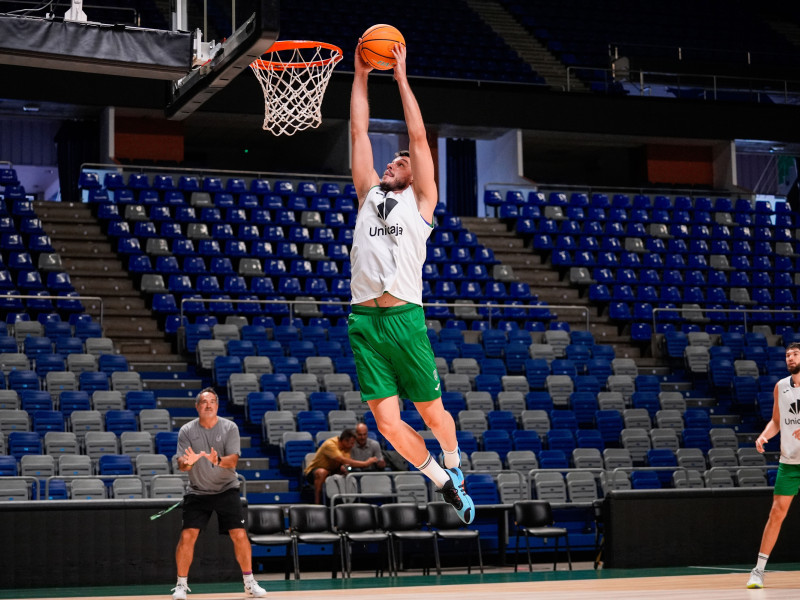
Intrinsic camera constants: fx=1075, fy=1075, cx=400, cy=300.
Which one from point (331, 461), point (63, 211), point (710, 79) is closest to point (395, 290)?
point (331, 461)

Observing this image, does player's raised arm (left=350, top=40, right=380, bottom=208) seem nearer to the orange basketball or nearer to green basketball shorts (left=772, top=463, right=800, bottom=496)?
the orange basketball

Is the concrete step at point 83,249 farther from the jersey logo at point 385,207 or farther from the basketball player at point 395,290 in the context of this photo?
the jersey logo at point 385,207

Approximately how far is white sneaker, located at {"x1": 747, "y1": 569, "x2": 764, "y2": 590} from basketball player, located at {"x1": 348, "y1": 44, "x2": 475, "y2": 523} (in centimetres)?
322

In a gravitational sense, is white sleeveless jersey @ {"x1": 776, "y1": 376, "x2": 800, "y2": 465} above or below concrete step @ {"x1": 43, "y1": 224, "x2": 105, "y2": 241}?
below

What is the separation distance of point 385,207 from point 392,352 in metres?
0.88

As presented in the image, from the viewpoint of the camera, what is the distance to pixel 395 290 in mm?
6461

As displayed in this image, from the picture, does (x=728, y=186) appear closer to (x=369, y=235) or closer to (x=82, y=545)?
(x=82, y=545)

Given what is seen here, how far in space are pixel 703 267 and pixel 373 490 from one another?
11899 millimetres

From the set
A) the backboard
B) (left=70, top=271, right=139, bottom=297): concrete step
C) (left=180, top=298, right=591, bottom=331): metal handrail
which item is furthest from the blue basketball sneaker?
(left=70, top=271, right=139, bottom=297): concrete step

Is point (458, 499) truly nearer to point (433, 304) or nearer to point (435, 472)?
point (435, 472)

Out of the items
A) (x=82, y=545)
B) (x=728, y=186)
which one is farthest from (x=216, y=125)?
(x=82, y=545)

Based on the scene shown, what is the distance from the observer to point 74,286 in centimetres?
1923

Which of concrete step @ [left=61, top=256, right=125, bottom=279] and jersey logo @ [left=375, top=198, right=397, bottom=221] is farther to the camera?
concrete step @ [left=61, top=256, right=125, bottom=279]

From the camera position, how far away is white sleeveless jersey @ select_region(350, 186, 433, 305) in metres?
6.48
